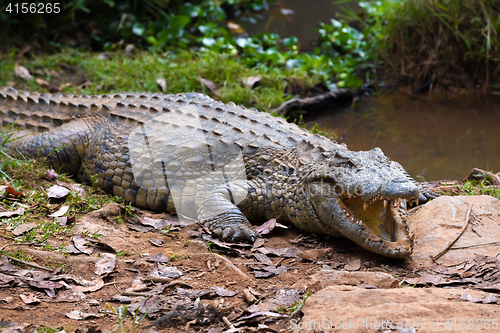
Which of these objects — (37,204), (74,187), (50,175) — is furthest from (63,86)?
(37,204)

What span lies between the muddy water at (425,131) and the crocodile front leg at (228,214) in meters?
2.60

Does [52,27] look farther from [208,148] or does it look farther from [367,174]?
[367,174]

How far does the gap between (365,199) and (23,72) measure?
6.71 metres

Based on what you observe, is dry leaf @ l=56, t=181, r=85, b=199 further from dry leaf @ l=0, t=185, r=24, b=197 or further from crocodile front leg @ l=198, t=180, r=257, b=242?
crocodile front leg @ l=198, t=180, r=257, b=242

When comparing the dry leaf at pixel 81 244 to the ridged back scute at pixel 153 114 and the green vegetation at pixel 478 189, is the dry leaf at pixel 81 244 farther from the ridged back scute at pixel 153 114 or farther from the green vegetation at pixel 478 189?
the green vegetation at pixel 478 189

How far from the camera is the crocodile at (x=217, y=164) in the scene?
3719 mm

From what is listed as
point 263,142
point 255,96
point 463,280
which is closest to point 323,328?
point 463,280

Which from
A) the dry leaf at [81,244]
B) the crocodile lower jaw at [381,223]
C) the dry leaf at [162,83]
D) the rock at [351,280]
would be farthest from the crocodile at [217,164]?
the dry leaf at [162,83]

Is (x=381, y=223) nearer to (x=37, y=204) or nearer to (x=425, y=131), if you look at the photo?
(x=37, y=204)

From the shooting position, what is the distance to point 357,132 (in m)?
6.98

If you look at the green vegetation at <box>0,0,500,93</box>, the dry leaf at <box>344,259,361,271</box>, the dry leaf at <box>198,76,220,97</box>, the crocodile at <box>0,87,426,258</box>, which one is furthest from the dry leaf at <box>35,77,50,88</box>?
the dry leaf at <box>344,259,361,271</box>

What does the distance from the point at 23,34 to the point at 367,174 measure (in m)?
8.22

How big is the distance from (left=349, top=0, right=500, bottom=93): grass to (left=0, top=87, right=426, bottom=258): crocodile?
488 centimetres

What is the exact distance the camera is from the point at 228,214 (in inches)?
164
